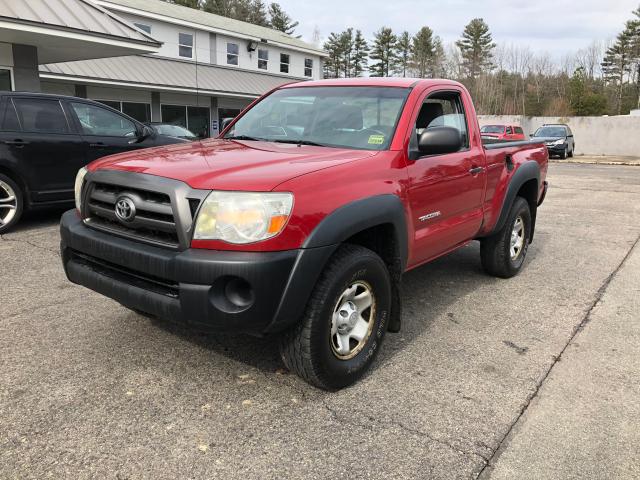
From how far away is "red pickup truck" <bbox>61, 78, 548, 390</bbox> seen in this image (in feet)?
8.34

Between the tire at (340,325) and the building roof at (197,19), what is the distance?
71.6ft

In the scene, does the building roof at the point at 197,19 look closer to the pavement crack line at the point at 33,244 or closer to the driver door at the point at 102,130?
the driver door at the point at 102,130

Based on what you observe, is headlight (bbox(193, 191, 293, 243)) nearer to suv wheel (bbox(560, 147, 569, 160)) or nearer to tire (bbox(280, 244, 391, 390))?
tire (bbox(280, 244, 391, 390))

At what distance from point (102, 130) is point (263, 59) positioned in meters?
22.6

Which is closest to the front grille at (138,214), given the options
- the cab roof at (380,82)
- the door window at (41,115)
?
the cab roof at (380,82)

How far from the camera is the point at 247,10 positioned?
171ft

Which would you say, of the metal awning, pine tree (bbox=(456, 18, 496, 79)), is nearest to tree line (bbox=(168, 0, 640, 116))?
pine tree (bbox=(456, 18, 496, 79))

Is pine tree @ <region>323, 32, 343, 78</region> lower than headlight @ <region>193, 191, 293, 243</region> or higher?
higher

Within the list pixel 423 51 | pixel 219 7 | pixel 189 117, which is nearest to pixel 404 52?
pixel 423 51

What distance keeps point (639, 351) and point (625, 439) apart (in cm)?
128

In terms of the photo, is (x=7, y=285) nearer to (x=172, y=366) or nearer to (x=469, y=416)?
(x=172, y=366)

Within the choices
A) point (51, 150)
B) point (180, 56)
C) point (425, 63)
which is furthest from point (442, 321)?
point (425, 63)

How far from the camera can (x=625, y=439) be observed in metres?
2.64

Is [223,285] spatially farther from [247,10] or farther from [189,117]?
[247,10]
